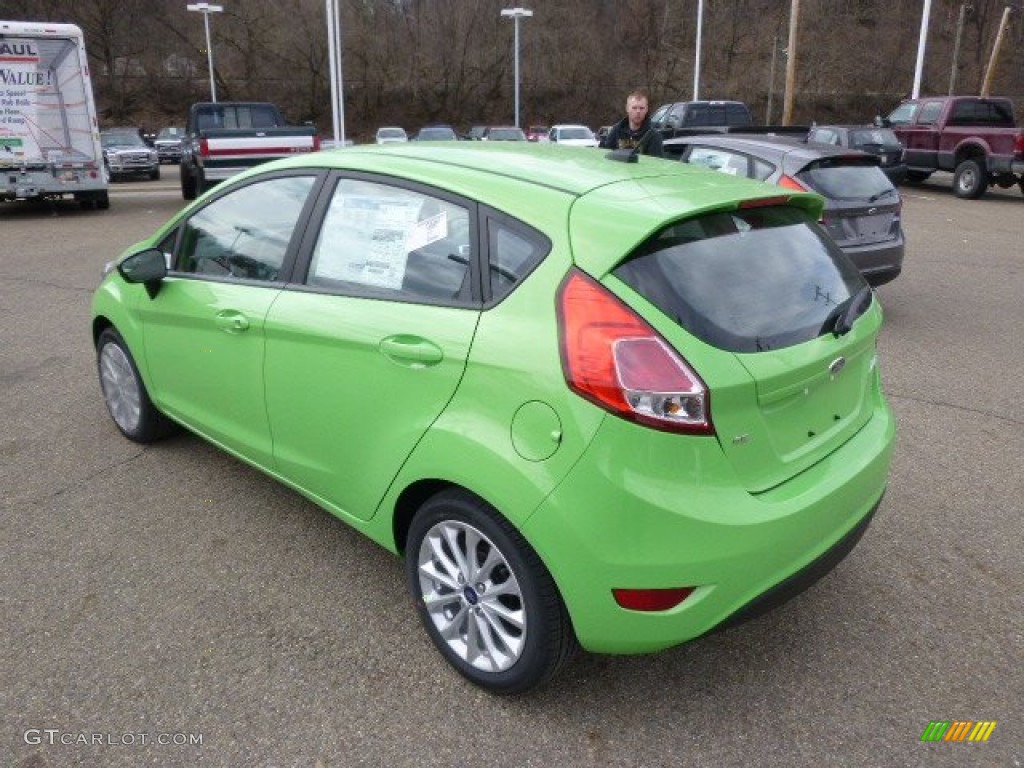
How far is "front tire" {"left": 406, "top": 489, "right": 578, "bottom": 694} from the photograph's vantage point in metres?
2.33

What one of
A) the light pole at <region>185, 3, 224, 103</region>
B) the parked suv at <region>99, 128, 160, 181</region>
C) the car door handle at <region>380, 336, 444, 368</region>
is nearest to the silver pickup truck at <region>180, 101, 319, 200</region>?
the parked suv at <region>99, 128, 160, 181</region>

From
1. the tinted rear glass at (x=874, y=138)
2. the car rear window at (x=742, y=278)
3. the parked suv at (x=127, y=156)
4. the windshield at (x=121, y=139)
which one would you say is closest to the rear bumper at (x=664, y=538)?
the car rear window at (x=742, y=278)

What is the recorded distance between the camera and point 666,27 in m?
70.6

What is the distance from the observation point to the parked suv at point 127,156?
26.4 metres

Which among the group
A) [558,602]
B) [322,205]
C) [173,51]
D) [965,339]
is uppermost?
[173,51]

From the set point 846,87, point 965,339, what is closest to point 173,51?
point 846,87

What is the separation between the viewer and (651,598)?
2188 millimetres

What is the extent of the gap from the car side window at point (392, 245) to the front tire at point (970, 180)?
61.8 feet

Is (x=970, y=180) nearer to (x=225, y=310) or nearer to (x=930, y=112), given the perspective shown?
(x=930, y=112)

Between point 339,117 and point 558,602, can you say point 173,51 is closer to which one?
point 339,117

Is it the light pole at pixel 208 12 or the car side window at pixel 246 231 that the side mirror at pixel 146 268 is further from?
the light pole at pixel 208 12

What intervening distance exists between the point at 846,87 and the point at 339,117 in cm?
5542

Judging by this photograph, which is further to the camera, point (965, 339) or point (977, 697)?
point (965, 339)

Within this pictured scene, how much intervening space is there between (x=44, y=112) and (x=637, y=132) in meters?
11.7
